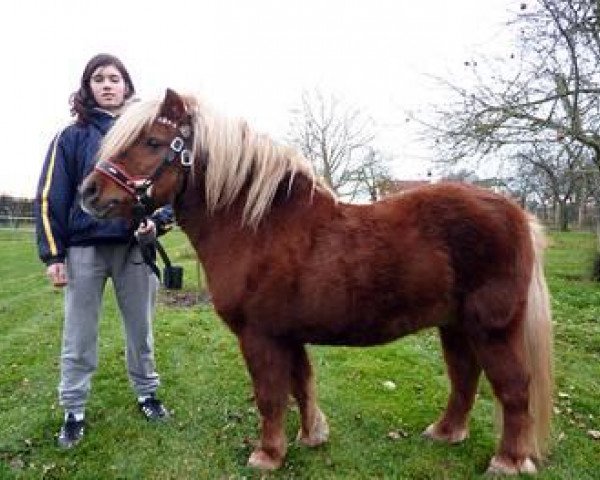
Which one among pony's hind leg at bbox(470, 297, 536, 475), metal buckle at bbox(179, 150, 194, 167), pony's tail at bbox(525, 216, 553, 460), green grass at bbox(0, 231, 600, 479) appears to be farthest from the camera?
green grass at bbox(0, 231, 600, 479)

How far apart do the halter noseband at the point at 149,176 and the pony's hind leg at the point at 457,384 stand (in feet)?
6.50

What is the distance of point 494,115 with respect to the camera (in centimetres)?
1273

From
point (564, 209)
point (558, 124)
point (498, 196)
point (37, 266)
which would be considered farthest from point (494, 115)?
point (564, 209)

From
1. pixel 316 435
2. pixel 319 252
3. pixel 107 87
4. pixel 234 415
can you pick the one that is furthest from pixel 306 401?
pixel 107 87

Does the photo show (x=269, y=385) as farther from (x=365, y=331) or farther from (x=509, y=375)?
(x=509, y=375)

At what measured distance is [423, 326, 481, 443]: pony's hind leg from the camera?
4.02 meters

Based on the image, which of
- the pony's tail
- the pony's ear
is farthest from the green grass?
the pony's ear

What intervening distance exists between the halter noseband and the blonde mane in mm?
54

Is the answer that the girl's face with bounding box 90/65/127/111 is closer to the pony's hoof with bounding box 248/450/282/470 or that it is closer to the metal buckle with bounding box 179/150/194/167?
the metal buckle with bounding box 179/150/194/167

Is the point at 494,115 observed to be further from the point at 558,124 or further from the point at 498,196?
the point at 498,196

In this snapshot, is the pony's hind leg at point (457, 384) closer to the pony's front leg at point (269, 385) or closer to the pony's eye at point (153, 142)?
the pony's front leg at point (269, 385)

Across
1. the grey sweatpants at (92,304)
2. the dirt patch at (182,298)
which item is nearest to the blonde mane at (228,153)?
the grey sweatpants at (92,304)

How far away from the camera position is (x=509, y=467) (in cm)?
365

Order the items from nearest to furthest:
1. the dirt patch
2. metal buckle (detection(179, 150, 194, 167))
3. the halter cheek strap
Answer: the halter cheek strap
metal buckle (detection(179, 150, 194, 167))
the dirt patch
